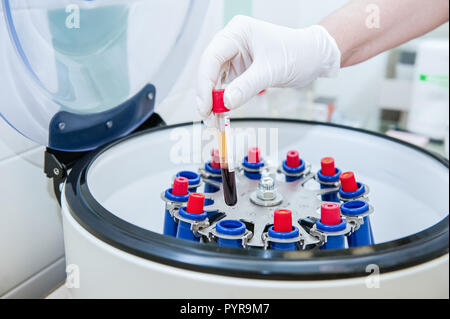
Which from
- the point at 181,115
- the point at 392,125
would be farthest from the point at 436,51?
the point at 181,115

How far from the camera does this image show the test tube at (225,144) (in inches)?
25.8

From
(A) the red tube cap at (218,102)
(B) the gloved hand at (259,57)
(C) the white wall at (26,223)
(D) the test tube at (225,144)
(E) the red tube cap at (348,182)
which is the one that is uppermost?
(B) the gloved hand at (259,57)

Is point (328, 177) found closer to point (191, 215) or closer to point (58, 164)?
point (191, 215)

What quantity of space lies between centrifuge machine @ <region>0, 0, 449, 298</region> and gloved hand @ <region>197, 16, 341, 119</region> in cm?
14

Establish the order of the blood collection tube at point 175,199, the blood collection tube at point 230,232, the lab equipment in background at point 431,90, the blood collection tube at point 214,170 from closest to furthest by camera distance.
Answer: the blood collection tube at point 230,232 → the blood collection tube at point 175,199 → the blood collection tube at point 214,170 → the lab equipment in background at point 431,90

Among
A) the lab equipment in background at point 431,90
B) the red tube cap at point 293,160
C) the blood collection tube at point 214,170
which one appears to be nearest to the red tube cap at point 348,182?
the red tube cap at point 293,160

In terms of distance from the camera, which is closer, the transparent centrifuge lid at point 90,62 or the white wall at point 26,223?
the transparent centrifuge lid at point 90,62

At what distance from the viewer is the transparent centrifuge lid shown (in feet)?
1.99

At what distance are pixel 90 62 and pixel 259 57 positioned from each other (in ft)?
0.88

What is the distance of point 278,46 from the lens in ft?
2.36

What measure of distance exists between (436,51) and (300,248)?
111cm

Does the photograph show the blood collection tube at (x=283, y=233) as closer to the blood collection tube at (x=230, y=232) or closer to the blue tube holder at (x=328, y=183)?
the blood collection tube at (x=230, y=232)

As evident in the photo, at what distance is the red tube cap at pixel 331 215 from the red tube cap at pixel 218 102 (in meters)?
0.20

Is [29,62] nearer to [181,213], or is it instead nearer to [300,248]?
[181,213]
